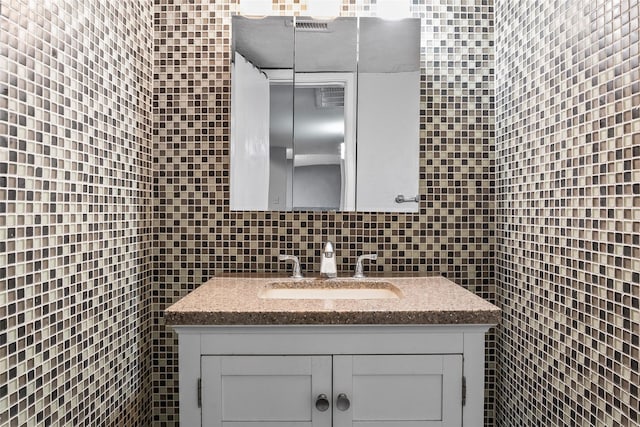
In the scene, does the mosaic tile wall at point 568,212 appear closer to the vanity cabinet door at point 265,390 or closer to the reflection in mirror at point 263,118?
the vanity cabinet door at point 265,390

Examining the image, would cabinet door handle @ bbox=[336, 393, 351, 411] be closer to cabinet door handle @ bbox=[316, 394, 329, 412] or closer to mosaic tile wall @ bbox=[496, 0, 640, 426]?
cabinet door handle @ bbox=[316, 394, 329, 412]

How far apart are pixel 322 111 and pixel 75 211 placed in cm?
97

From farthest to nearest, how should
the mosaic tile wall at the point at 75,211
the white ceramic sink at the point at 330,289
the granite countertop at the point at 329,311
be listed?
the white ceramic sink at the point at 330,289 < the granite countertop at the point at 329,311 < the mosaic tile wall at the point at 75,211

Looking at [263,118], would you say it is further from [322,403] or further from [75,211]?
[322,403]

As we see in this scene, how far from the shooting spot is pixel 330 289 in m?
1.89

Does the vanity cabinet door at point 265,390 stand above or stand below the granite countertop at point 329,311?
below

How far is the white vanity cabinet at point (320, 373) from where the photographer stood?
1.42 m

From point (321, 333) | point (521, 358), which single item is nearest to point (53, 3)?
point (321, 333)

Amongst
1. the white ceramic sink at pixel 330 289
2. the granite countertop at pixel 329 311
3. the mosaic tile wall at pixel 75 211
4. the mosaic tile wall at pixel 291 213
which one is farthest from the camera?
the mosaic tile wall at pixel 291 213

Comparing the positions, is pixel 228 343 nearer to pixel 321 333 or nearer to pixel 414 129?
pixel 321 333

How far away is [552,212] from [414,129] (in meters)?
0.66

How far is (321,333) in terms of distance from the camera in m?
1.42

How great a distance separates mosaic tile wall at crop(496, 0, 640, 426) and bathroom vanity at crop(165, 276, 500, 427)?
0.79ft

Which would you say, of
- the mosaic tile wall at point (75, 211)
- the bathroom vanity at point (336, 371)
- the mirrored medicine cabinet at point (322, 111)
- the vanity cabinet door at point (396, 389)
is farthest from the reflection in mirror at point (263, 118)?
the vanity cabinet door at point (396, 389)
